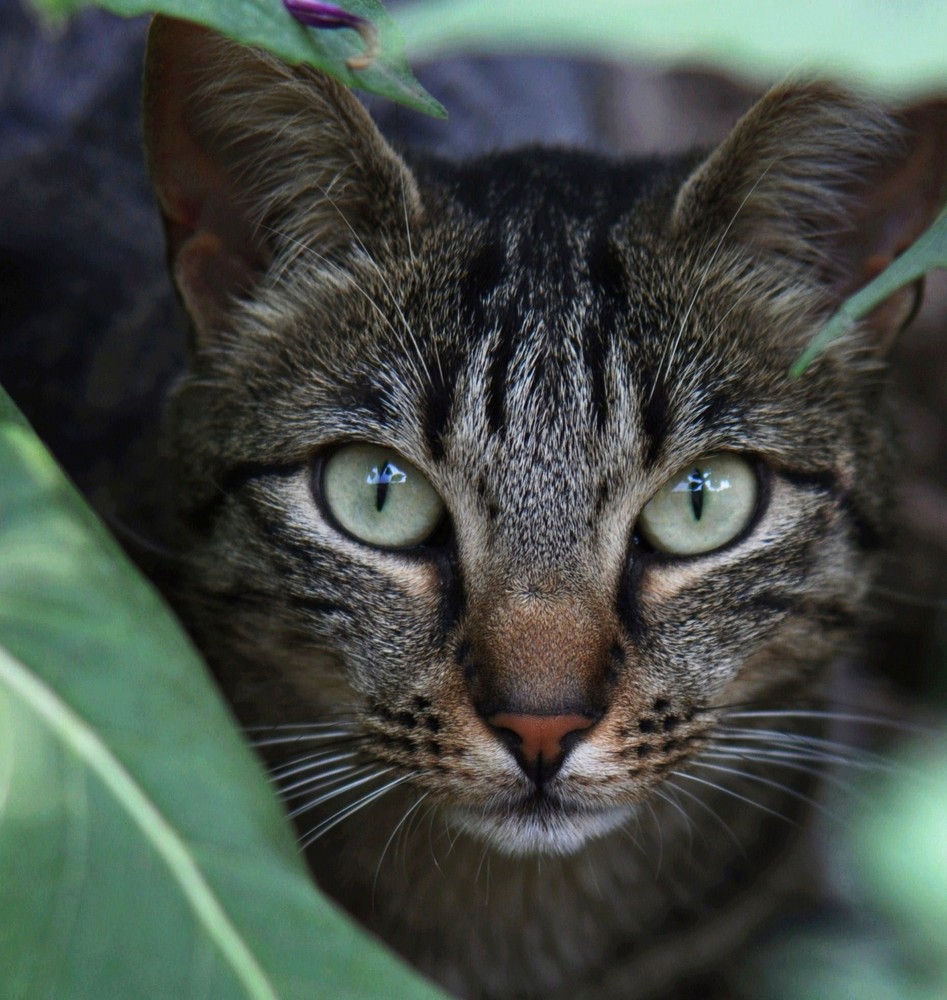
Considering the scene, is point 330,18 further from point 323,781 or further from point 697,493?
point 323,781

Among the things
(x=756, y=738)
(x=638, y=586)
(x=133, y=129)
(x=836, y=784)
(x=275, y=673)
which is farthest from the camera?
(x=133, y=129)

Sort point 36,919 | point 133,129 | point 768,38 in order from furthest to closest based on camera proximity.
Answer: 1. point 133,129
2. point 36,919
3. point 768,38

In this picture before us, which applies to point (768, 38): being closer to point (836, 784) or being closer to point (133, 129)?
point (836, 784)

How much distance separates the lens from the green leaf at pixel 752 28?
0.48 m

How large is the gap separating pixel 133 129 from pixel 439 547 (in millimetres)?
1435

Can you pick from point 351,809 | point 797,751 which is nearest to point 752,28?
point 351,809

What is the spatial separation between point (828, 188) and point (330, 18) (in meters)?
0.93

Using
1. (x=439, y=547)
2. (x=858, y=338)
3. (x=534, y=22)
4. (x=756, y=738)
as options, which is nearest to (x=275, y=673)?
(x=439, y=547)

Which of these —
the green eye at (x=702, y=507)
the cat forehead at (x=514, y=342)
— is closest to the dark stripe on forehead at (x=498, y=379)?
the cat forehead at (x=514, y=342)

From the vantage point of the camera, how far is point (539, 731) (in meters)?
1.33

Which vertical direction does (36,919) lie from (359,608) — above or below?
below

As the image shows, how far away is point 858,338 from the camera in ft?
5.57

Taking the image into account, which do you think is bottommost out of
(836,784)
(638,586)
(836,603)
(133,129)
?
(836,784)

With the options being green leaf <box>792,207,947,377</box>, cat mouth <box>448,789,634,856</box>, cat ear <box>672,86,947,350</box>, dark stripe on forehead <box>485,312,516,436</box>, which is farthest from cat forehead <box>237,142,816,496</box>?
green leaf <box>792,207,947,377</box>
